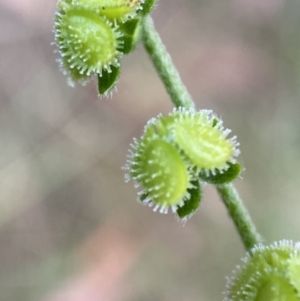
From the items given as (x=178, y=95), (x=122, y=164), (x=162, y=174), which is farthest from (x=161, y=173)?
(x=122, y=164)

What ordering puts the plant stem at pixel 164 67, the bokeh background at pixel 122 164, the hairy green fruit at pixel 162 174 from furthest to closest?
the bokeh background at pixel 122 164 → the plant stem at pixel 164 67 → the hairy green fruit at pixel 162 174

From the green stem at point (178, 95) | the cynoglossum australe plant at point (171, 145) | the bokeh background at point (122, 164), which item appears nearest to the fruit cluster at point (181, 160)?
the cynoglossum australe plant at point (171, 145)

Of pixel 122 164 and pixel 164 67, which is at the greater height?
pixel 122 164

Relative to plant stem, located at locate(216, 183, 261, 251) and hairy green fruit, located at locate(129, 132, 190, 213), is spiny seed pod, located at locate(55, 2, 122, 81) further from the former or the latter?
plant stem, located at locate(216, 183, 261, 251)

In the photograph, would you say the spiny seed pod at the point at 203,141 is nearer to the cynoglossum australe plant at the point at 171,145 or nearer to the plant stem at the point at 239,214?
the cynoglossum australe plant at the point at 171,145

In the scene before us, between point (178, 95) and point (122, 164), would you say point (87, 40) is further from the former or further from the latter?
point (122, 164)

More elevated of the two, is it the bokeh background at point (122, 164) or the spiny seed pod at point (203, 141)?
the bokeh background at point (122, 164)
